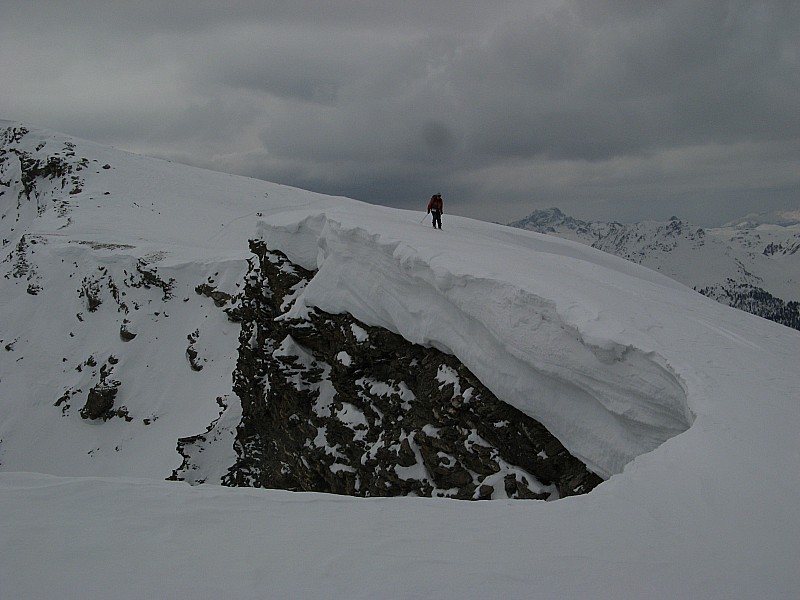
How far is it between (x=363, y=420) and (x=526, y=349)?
5.87m

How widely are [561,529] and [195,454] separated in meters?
18.3

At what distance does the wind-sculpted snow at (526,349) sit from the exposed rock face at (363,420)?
507mm

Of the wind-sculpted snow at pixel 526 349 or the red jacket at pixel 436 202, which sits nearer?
the wind-sculpted snow at pixel 526 349

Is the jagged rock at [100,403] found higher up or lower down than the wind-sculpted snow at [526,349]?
lower down

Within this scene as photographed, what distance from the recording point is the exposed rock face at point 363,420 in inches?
347

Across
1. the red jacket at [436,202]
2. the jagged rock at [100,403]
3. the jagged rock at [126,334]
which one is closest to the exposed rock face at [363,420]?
the red jacket at [436,202]

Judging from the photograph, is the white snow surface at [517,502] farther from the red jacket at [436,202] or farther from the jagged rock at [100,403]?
the jagged rock at [100,403]

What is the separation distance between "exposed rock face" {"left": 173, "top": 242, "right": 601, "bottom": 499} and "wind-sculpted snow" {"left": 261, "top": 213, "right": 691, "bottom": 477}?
0.51 meters

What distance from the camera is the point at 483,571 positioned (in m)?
3.67

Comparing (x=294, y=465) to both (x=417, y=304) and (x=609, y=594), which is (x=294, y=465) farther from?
(x=609, y=594)

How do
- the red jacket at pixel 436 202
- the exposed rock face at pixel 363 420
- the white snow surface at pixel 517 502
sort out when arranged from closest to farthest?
the white snow surface at pixel 517 502
the exposed rock face at pixel 363 420
the red jacket at pixel 436 202

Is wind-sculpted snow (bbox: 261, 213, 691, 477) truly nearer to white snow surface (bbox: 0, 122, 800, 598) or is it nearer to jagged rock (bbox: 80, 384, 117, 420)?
white snow surface (bbox: 0, 122, 800, 598)

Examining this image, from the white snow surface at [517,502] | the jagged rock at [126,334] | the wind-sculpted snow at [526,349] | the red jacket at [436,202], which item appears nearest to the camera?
the white snow surface at [517,502]

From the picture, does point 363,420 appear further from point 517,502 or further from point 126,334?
point 126,334
